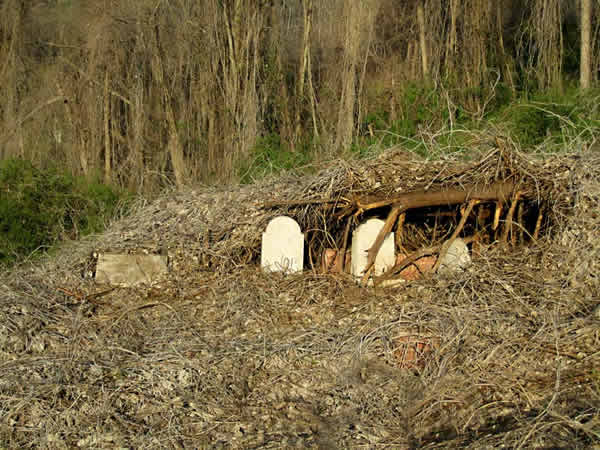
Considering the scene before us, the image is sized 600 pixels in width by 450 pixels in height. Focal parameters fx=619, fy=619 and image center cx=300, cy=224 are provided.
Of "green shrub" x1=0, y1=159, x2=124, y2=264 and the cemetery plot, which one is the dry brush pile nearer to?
the cemetery plot

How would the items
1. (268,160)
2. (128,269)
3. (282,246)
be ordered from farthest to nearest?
(268,160)
(128,269)
(282,246)

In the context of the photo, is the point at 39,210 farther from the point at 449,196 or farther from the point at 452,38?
the point at 452,38

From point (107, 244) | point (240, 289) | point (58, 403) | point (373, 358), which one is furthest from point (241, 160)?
point (58, 403)

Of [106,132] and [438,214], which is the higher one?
[438,214]

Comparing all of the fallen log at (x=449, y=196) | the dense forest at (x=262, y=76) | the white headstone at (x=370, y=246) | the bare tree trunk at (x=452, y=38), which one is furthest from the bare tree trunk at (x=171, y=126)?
the fallen log at (x=449, y=196)

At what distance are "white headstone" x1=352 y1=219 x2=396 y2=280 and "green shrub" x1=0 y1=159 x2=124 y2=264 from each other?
13.0 ft

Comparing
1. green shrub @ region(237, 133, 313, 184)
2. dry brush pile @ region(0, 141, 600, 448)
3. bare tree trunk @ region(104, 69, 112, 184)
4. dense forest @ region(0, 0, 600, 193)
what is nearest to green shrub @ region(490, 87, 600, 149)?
dense forest @ region(0, 0, 600, 193)

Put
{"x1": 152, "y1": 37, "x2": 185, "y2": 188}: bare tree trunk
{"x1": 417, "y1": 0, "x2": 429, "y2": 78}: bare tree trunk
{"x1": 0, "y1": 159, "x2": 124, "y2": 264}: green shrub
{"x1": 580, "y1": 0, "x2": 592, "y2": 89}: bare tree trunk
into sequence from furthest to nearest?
{"x1": 417, "y1": 0, "x2": 429, "y2": 78}: bare tree trunk → {"x1": 152, "y1": 37, "x2": 185, "y2": 188}: bare tree trunk → {"x1": 580, "y1": 0, "x2": 592, "y2": 89}: bare tree trunk → {"x1": 0, "y1": 159, "x2": 124, "y2": 264}: green shrub

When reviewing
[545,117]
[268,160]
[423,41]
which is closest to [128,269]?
[268,160]

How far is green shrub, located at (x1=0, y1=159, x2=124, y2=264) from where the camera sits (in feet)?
25.7

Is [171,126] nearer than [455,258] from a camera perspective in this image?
No

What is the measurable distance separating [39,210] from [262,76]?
3.87m

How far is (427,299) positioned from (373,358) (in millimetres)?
859

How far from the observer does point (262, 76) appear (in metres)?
9.68
